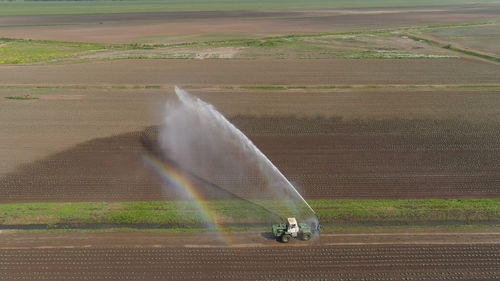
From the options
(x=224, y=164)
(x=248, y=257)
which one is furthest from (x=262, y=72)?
(x=248, y=257)

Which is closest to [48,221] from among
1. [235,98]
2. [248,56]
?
[235,98]

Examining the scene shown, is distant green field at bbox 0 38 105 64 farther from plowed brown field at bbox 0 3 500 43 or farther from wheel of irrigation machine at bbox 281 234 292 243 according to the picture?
wheel of irrigation machine at bbox 281 234 292 243

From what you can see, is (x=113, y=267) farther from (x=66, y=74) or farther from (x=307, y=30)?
(x=307, y=30)

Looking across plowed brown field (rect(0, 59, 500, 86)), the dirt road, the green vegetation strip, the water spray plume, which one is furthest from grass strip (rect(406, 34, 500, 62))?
the dirt road

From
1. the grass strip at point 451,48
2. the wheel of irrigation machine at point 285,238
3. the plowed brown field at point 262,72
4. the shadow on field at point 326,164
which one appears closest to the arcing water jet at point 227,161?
the shadow on field at point 326,164

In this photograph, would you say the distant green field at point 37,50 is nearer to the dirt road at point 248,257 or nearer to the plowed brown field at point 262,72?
the plowed brown field at point 262,72

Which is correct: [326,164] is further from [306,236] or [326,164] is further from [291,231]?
[291,231]
